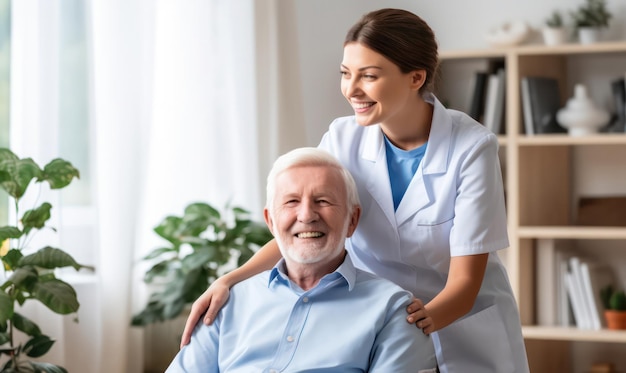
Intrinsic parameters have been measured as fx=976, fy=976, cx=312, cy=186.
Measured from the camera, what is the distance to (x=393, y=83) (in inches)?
73.3

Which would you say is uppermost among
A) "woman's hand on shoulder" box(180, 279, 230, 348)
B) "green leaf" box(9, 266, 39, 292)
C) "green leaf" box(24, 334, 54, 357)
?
"woman's hand on shoulder" box(180, 279, 230, 348)

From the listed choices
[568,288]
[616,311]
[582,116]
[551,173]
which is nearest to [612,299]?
[616,311]

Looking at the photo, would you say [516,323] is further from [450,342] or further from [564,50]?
[564,50]

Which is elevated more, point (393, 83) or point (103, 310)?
point (393, 83)

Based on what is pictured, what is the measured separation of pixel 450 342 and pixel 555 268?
7.72 feet

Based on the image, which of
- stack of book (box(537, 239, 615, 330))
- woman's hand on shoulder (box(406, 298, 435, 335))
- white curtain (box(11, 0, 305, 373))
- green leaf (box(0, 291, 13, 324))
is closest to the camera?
woman's hand on shoulder (box(406, 298, 435, 335))

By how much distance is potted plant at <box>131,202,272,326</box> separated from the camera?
11.8ft

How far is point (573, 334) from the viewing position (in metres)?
4.02

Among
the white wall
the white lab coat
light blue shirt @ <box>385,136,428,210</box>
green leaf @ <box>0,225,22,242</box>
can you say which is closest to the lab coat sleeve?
the white lab coat

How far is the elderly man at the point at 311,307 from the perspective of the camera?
1.83m

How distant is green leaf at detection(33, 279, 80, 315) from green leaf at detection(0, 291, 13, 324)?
131 millimetres

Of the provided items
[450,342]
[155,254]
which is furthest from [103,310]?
[450,342]

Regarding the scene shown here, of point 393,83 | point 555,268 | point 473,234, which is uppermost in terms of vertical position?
point 393,83

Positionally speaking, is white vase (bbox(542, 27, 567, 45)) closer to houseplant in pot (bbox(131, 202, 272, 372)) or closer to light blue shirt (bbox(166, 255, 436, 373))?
houseplant in pot (bbox(131, 202, 272, 372))
